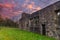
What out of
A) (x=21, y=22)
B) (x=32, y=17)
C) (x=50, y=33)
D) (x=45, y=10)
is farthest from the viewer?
(x=21, y=22)

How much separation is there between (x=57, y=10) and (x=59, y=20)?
143 cm

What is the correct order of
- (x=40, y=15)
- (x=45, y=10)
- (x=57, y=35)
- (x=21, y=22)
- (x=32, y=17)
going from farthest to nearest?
(x=21, y=22), (x=32, y=17), (x=40, y=15), (x=45, y=10), (x=57, y=35)

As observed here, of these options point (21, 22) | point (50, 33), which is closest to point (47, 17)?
point (50, 33)

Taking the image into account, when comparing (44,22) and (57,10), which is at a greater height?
(57,10)

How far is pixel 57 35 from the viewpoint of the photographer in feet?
65.8

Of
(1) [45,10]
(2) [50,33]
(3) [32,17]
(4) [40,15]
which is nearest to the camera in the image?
(2) [50,33]

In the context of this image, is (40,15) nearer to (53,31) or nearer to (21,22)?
(53,31)

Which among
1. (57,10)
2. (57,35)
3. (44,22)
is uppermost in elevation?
(57,10)

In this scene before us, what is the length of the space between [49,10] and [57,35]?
13.7ft

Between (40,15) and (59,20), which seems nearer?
(59,20)

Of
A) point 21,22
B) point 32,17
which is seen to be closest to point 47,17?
point 32,17

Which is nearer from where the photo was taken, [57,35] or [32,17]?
[57,35]

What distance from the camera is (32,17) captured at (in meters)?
28.1

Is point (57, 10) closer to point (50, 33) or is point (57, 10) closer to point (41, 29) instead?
point (50, 33)
